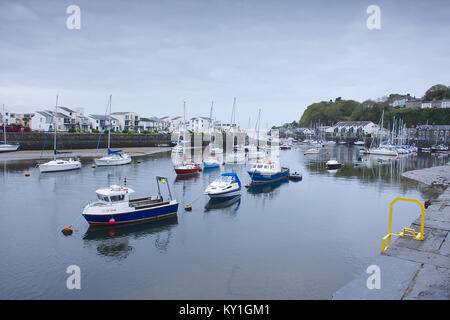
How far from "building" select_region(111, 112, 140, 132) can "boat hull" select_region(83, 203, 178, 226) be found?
115m

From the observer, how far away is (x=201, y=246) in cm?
2130

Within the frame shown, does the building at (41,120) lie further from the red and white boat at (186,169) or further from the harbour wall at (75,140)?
the red and white boat at (186,169)

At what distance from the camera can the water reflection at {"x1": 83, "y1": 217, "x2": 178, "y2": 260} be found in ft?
67.4

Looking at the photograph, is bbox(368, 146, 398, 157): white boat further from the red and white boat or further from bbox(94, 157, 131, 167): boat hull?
bbox(94, 157, 131, 167): boat hull

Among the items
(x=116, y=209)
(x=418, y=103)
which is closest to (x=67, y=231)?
(x=116, y=209)

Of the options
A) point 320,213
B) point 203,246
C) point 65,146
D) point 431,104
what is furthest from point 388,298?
point 431,104

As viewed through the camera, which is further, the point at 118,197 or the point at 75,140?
the point at 75,140

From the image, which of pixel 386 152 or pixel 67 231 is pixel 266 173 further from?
pixel 386 152

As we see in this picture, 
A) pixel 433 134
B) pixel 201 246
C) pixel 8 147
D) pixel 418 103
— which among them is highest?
pixel 418 103

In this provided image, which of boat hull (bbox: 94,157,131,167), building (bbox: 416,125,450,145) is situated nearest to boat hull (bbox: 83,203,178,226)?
boat hull (bbox: 94,157,131,167)

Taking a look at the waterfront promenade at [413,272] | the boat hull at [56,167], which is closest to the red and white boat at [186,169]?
the boat hull at [56,167]

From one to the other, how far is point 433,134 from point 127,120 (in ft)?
437
